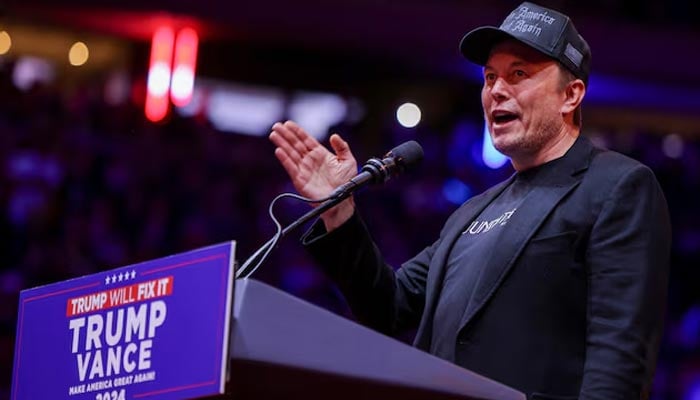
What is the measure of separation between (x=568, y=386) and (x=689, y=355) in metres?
5.01

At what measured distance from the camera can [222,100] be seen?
1003 centimetres

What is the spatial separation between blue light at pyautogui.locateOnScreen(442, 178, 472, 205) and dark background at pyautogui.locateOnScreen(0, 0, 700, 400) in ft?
0.04

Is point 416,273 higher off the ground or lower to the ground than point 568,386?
higher

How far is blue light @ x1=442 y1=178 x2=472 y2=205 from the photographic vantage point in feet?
25.1

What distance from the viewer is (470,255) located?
2.05 m

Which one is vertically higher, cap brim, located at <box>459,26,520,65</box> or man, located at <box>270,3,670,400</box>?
cap brim, located at <box>459,26,520,65</box>

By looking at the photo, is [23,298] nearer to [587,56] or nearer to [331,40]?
[587,56]

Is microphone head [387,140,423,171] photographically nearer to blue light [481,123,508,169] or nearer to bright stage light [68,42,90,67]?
blue light [481,123,508,169]

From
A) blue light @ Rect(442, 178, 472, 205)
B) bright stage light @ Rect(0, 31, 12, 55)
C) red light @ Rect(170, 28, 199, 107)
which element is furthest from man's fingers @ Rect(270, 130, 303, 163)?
bright stage light @ Rect(0, 31, 12, 55)

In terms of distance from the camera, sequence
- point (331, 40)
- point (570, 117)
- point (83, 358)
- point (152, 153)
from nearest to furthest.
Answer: point (83, 358)
point (570, 117)
point (152, 153)
point (331, 40)

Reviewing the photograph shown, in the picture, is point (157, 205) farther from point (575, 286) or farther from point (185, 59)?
point (575, 286)

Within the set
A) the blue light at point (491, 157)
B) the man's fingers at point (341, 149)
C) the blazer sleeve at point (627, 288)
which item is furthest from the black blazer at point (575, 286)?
the blue light at point (491, 157)

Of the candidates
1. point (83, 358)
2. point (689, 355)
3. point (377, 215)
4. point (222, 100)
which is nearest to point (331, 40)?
point (222, 100)

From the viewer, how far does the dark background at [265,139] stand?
19.1ft
